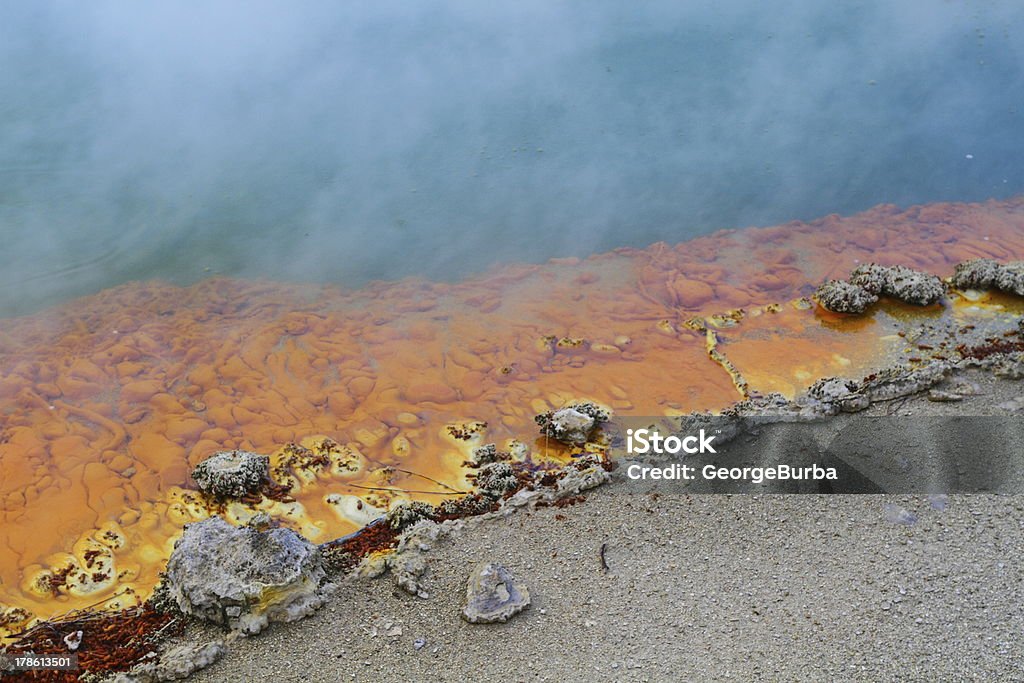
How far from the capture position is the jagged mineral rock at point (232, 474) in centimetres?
561

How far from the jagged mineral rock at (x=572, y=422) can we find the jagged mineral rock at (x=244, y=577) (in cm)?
202

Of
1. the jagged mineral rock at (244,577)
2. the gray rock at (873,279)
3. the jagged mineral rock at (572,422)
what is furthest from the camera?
the gray rock at (873,279)

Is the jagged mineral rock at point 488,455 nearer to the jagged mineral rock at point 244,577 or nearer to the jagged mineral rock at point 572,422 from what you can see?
the jagged mineral rock at point 572,422

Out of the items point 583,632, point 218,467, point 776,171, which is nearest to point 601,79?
point 776,171

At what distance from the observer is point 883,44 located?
12.4 metres

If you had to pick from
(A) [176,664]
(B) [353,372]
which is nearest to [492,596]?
(A) [176,664]

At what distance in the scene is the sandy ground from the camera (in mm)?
4266

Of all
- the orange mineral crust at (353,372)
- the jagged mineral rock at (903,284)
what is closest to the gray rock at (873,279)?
the jagged mineral rock at (903,284)

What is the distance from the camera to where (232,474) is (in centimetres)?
562

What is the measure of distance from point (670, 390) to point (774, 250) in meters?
2.72

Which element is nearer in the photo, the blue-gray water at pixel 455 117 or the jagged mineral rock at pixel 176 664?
the jagged mineral rock at pixel 176 664

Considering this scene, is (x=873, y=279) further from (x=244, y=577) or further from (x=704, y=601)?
(x=244, y=577)

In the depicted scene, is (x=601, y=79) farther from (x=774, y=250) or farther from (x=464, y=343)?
(x=464, y=343)

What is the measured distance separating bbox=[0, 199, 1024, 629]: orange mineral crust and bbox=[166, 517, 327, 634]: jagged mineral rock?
594 millimetres
